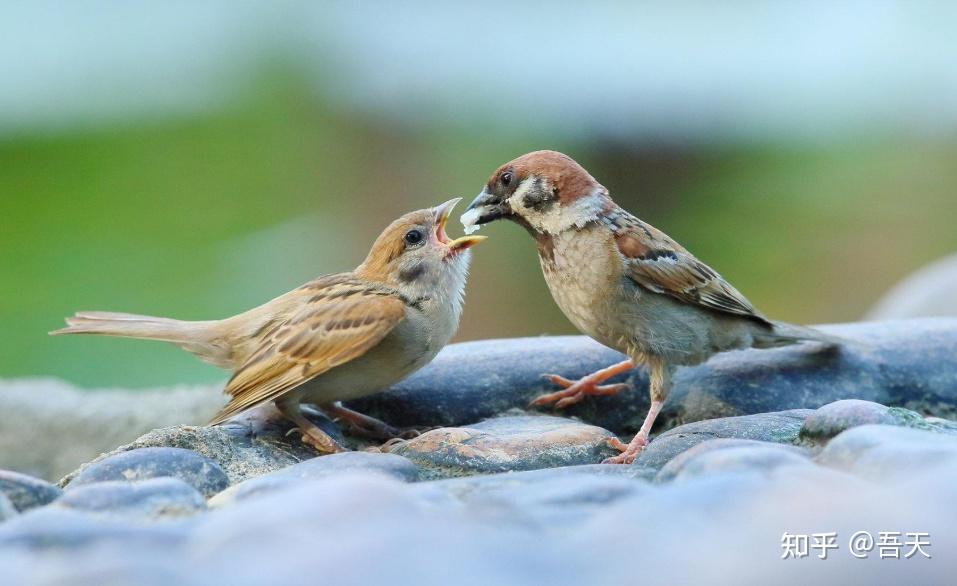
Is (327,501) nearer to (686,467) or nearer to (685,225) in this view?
(686,467)

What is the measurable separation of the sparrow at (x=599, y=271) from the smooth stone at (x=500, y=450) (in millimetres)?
611

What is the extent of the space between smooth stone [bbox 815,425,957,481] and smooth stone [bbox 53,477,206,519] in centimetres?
132

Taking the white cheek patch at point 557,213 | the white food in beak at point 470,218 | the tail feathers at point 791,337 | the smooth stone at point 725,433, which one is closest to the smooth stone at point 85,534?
the smooth stone at point 725,433

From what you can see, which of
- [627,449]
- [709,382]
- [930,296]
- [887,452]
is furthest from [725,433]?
[930,296]

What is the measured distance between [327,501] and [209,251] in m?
8.05

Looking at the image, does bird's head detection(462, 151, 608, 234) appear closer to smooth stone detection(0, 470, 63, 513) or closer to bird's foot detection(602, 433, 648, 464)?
bird's foot detection(602, 433, 648, 464)

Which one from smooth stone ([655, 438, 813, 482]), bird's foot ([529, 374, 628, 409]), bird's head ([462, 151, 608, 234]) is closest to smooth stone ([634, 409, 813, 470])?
smooth stone ([655, 438, 813, 482])

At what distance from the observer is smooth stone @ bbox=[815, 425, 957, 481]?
2148 mm

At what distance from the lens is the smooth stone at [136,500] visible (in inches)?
88.9

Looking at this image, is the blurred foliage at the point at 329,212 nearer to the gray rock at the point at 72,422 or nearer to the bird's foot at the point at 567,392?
the gray rock at the point at 72,422

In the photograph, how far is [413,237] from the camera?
Result: 390cm

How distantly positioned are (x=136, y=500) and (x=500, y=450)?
1058 mm

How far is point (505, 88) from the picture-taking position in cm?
1166

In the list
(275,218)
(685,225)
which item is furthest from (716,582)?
(275,218)
